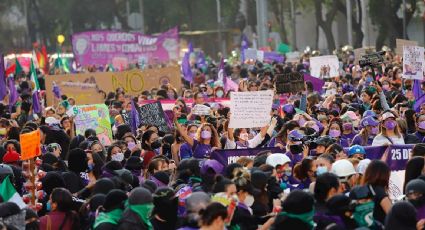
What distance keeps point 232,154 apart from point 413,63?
28.6 ft

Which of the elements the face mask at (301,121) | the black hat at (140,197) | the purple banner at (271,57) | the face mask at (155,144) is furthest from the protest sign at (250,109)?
the purple banner at (271,57)

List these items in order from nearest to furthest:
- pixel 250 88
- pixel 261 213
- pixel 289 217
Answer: pixel 289 217
pixel 261 213
pixel 250 88

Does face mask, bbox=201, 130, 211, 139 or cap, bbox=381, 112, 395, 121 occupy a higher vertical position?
cap, bbox=381, 112, 395, 121

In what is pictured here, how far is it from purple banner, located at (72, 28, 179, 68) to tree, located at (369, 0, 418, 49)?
48.5 feet

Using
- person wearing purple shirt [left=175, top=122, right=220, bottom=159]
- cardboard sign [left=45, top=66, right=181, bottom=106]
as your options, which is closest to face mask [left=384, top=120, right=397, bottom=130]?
person wearing purple shirt [left=175, top=122, right=220, bottom=159]

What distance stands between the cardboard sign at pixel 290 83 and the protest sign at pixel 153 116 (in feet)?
8.88

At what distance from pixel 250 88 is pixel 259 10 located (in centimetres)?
2499

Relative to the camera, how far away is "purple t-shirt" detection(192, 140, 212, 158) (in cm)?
1628

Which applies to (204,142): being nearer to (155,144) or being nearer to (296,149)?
(155,144)

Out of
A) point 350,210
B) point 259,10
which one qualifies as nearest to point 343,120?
point 350,210

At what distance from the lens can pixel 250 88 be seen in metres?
23.8

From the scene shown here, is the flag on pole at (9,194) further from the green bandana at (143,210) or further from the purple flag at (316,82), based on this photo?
the purple flag at (316,82)

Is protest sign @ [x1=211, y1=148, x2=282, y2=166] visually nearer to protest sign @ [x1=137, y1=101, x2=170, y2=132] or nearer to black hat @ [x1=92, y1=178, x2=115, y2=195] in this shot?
black hat @ [x1=92, y1=178, x2=115, y2=195]

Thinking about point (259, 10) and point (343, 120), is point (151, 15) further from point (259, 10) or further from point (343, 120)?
point (343, 120)
